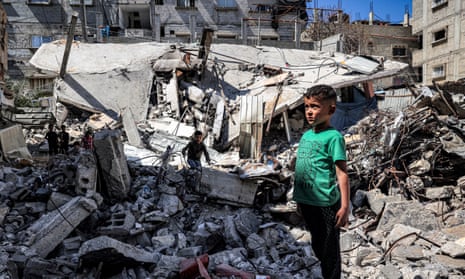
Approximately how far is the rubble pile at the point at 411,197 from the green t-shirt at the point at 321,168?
1568 mm

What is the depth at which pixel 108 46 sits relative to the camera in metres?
13.3

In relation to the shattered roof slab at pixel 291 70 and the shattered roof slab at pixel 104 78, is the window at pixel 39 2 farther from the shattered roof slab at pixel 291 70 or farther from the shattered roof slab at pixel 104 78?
the shattered roof slab at pixel 291 70

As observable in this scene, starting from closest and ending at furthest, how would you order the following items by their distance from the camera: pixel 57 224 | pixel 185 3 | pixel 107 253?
pixel 107 253 → pixel 57 224 → pixel 185 3

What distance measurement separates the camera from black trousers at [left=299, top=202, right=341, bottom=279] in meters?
2.26

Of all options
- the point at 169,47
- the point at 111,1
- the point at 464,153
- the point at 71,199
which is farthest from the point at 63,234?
the point at 111,1

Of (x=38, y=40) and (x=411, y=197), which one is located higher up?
(x=38, y=40)

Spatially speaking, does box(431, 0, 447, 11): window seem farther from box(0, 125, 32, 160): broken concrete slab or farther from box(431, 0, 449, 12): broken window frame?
box(0, 125, 32, 160): broken concrete slab

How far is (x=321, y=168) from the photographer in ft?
7.46

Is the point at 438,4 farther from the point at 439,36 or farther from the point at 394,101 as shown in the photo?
the point at 394,101

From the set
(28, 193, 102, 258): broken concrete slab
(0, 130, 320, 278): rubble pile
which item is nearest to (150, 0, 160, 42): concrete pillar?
(0, 130, 320, 278): rubble pile

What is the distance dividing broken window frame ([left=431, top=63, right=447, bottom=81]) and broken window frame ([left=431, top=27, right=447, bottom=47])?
56.3 inches

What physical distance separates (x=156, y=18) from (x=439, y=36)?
18.0 meters

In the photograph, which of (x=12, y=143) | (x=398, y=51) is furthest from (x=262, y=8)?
(x=12, y=143)

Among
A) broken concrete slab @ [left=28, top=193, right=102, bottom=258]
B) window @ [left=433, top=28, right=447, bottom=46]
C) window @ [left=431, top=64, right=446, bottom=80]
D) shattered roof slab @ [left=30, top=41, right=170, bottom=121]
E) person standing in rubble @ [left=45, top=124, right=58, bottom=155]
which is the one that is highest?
window @ [left=433, top=28, right=447, bottom=46]
